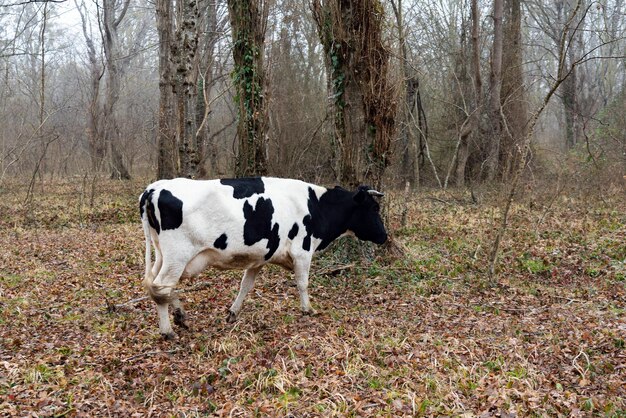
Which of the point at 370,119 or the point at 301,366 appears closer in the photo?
the point at 301,366

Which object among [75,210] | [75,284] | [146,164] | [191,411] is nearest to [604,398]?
[191,411]

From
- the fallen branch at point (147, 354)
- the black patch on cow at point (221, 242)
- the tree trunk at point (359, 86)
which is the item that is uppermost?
the tree trunk at point (359, 86)

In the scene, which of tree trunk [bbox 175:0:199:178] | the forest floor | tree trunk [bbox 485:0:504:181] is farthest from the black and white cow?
tree trunk [bbox 485:0:504:181]

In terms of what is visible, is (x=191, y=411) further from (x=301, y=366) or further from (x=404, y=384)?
(x=404, y=384)

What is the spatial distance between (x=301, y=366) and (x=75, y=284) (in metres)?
4.91

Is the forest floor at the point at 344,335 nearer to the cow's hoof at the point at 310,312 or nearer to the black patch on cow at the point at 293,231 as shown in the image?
the cow's hoof at the point at 310,312

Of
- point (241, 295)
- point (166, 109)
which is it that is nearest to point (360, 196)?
point (241, 295)

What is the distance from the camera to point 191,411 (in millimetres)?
5164

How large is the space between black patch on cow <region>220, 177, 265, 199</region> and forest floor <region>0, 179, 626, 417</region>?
165cm

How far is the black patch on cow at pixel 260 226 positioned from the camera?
23.3 feet

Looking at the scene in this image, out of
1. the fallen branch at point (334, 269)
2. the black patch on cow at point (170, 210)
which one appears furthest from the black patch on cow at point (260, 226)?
the fallen branch at point (334, 269)

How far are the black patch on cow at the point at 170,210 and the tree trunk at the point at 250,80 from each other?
3791 millimetres

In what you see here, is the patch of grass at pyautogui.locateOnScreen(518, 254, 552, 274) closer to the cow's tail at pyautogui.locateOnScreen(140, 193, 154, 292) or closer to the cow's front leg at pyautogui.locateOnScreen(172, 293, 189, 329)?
the cow's front leg at pyautogui.locateOnScreen(172, 293, 189, 329)

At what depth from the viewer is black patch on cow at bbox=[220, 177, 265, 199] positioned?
7.14 metres
